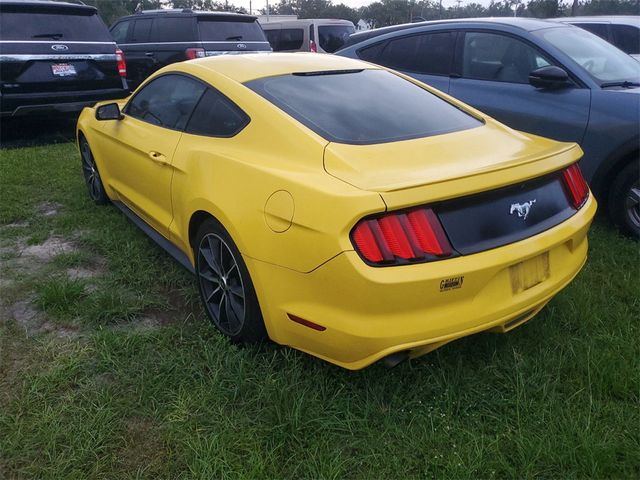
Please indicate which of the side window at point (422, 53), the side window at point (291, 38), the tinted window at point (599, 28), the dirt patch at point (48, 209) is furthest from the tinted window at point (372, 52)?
the side window at point (291, 38)

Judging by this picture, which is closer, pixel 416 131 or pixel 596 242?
pixel 416 131

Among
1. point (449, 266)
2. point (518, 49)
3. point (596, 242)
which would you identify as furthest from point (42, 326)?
point (518, 49)

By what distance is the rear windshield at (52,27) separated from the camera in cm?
669

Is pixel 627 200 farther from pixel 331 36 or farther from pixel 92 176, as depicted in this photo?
pixel 331 36

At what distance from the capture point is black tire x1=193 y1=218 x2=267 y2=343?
2.62 metres

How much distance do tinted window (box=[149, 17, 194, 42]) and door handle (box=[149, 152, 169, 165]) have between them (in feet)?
21.4

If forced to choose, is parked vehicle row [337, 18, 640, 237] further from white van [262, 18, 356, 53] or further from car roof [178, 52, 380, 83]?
white van [262, 18, 356, 53]

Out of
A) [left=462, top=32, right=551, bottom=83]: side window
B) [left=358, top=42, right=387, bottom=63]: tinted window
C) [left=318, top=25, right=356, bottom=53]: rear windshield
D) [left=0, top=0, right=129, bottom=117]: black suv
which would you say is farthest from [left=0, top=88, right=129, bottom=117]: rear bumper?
[left=318, top=25, right=356, bottom=53]: rear windshield

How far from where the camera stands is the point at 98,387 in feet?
8.52

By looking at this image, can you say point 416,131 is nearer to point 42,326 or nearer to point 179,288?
point 179,288

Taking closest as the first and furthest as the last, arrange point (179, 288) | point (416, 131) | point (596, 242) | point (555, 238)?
point (555, 238), point (416, 131), point (179, 288), point (596, 242)

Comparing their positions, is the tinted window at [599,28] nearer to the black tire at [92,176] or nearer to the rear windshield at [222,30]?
the rear windshield at [222,30]

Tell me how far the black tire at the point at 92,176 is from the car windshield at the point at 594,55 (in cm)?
388

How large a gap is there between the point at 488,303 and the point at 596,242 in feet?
7.19
